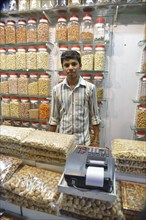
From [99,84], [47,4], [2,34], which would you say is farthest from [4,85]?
[99,84]

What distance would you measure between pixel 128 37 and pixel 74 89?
859mm

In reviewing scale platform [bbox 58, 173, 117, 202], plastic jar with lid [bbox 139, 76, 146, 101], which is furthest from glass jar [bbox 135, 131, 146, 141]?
scale platform [bbox 58, 173, 117, 202]

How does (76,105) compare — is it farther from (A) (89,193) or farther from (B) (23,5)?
(B) (23,5)

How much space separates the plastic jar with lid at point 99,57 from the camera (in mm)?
1495

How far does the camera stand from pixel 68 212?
21.6 inches

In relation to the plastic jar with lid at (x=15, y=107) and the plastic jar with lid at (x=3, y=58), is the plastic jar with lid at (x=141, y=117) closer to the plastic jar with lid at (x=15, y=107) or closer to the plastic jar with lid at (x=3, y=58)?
the plastic jar with lid at (x=15, y=107)

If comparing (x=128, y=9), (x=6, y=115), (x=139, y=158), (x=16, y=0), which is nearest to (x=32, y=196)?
(x=139, y=158)

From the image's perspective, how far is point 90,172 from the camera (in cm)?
48

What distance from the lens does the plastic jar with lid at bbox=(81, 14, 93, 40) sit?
5.01 ft

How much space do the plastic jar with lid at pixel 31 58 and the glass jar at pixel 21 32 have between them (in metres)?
0.13

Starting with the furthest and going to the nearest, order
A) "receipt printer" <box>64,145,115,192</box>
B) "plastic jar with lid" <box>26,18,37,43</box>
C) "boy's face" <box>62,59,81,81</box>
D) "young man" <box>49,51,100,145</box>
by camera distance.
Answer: "plastic jar with lid" <box>26,18,37,43</box>, "young man" <box>49,51,100,145</box>, "boy's face" <box>62,59,81,81</box>, "receipt printer" <box>64,145,115,192</box>

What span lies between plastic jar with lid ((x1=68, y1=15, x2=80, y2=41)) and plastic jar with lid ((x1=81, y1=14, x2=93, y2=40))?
2.3 inches

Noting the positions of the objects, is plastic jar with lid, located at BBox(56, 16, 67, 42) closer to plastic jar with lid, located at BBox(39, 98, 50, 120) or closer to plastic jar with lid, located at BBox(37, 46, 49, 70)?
plastic jar with lid, located at BBox(37, 46, 49, 70)

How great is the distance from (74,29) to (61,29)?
13 cm
